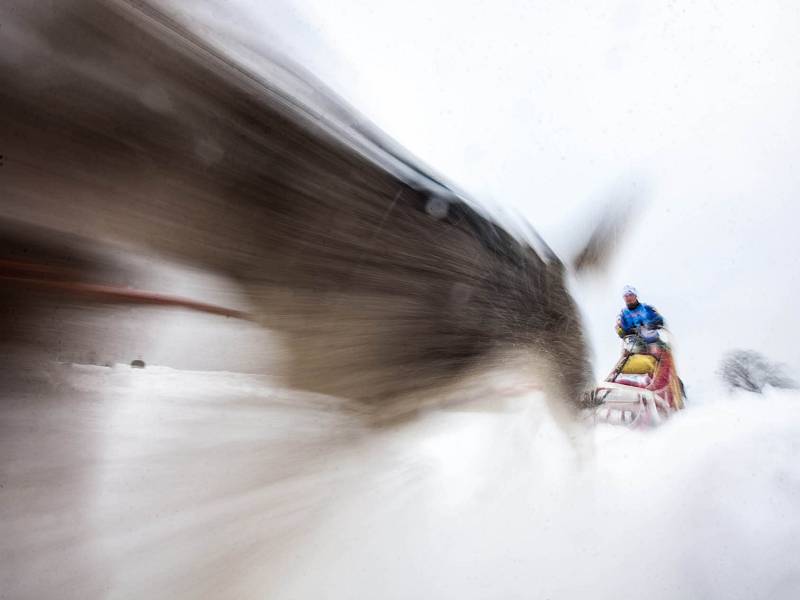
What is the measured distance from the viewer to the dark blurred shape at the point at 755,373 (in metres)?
0.89

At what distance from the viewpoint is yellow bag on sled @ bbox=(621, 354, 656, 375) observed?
900 mm

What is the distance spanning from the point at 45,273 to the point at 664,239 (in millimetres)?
947

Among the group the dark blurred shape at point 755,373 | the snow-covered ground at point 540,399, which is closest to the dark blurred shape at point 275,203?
the snow-covered ground at point 540,399

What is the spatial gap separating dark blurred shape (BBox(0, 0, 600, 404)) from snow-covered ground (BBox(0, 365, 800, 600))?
100 mm

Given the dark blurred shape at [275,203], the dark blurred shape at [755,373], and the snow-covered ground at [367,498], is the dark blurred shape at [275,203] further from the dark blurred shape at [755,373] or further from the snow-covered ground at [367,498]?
the dark blurred shape at [755,373]

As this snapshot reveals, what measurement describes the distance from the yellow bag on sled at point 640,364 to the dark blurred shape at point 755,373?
Answer: 0.13 m

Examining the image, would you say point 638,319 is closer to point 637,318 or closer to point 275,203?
point 637,318

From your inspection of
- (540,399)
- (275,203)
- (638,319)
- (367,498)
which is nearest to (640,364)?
(638,319)

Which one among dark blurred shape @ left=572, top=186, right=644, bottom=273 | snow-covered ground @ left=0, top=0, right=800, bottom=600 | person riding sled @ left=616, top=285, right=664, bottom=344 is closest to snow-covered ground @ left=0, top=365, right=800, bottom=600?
snow-covered ground @ left=0, top=0, right=800, bottom=600

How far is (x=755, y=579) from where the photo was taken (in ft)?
2.79

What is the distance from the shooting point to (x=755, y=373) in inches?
35.2

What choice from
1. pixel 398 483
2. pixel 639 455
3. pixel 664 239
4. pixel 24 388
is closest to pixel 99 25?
pixel 24 388

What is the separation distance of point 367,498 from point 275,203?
1.56 feet

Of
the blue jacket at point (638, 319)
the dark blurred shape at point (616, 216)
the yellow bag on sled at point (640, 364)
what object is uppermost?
the dark blurred shape at point (616, 216)
